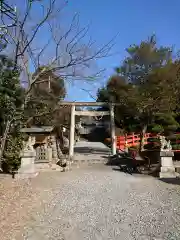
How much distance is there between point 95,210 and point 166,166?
5134 millimetres

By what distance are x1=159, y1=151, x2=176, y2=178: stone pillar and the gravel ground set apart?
75 centimetres

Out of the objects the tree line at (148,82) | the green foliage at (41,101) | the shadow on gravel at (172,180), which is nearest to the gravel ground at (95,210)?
the shadow on gravel at (172,180)

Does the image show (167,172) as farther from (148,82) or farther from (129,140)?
(129,140)

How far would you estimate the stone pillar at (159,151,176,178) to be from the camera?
34.7ft

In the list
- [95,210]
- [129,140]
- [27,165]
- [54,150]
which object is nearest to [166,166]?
[95,210]

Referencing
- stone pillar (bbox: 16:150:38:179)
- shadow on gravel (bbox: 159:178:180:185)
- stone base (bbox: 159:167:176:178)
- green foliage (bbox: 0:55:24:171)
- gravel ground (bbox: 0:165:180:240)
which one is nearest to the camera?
gravel ground (bbox: 0:165:180:240)

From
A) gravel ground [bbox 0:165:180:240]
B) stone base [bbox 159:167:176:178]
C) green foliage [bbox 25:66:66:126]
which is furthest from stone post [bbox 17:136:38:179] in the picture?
stone base [bbox 159:167:176:178]

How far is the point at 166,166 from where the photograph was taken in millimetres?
10727

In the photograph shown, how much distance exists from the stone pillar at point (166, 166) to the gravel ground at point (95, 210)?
752mm

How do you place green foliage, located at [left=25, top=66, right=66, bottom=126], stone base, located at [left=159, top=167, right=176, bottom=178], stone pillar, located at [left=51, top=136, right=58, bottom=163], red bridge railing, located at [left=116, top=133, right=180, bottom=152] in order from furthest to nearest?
red bridge railing, located at [left=116, top=133, right=180, bottom=152] < stone pillar, located at [left=51, top=136, right=58, bottom=163] < green foliage, located at [left=25, top=66, right=66, bottom=126] < stone base, located at [left=159, top=167, right=176, bottom=178]

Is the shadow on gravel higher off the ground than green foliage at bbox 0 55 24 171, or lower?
lower

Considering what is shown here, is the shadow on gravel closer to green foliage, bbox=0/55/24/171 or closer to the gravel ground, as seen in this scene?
the gravel ground

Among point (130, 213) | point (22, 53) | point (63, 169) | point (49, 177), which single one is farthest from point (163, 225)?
point (22, 53)

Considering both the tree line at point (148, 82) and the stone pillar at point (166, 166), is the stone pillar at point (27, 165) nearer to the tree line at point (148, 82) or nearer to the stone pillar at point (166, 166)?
the stone pillar at point (166, 166)
